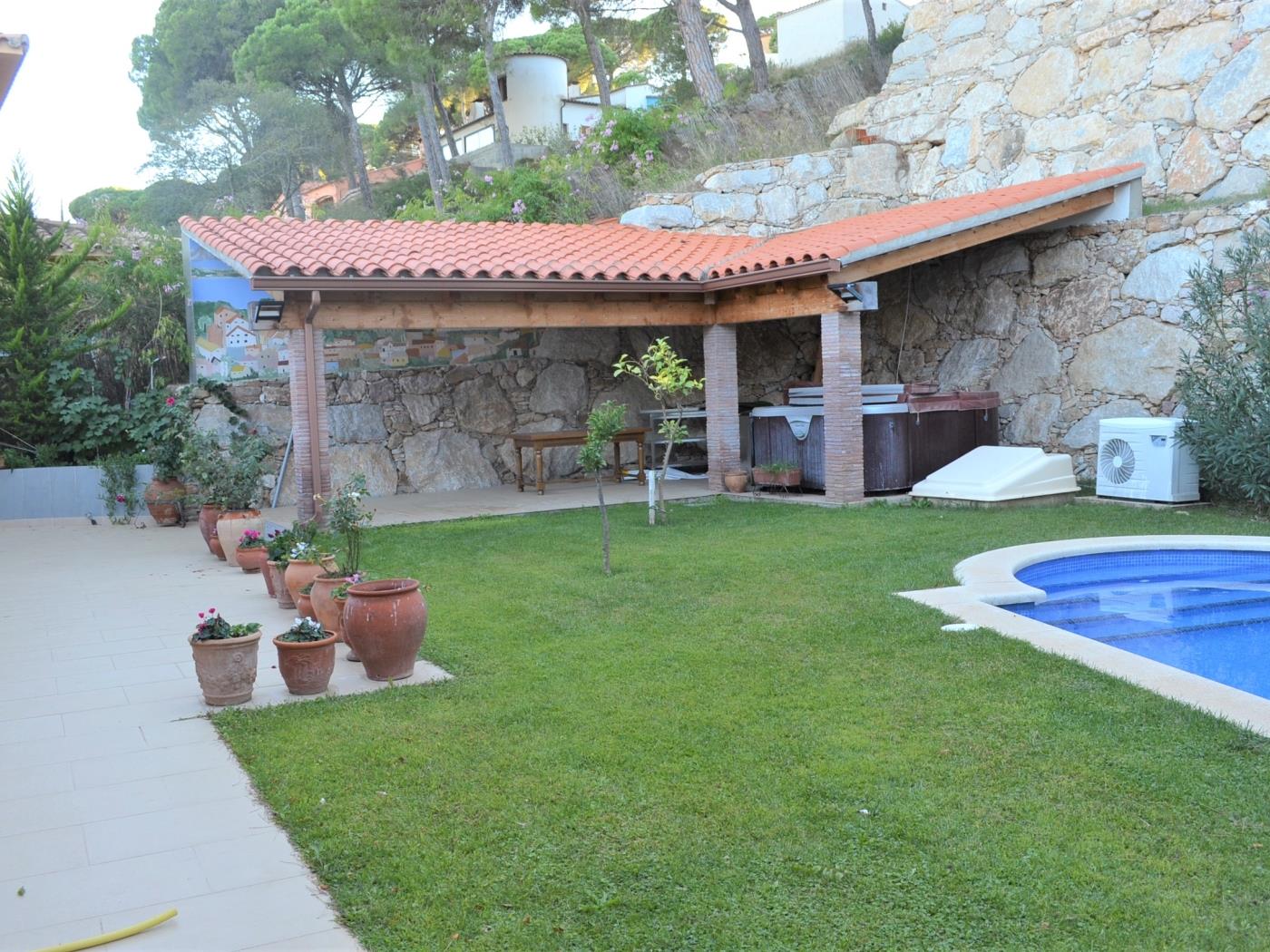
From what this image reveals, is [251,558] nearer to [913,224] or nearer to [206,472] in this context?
[206,472]

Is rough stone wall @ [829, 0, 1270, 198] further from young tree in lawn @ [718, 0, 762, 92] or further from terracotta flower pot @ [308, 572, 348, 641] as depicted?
terracotta flower pot @ [308, 572, 348, 641]

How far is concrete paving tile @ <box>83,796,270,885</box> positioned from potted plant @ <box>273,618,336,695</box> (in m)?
1.28

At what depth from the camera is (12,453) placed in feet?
43.3

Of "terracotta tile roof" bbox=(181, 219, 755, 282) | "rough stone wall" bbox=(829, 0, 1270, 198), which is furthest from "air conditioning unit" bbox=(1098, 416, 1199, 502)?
"terracotta tile roof" bbox=(181, 219, 755, 282)

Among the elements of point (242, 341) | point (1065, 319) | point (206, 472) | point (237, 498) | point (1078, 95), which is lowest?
point (237, 498)

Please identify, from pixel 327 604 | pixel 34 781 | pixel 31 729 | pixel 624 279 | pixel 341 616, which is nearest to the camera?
pixel 34 781

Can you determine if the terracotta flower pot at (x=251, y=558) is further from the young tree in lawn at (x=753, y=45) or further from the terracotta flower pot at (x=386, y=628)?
the young tree in lawn at (x=753, y=45)

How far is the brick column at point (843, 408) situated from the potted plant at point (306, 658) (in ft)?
22.3

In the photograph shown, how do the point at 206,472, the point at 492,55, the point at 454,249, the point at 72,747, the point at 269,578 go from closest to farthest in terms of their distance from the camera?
the point at 72,747 < the point at 269,578 < the point at 206,472 < the point at 454,249 < the point at 492,55

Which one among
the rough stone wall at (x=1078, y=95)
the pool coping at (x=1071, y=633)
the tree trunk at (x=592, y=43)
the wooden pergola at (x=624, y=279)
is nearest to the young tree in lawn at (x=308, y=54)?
the tree trunk at (x=592, y=43)

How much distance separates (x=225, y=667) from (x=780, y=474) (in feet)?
25.1

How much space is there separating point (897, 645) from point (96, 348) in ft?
38.2

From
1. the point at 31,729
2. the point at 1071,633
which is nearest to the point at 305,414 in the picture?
the point at 31,729

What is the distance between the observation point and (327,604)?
20.7 feet
